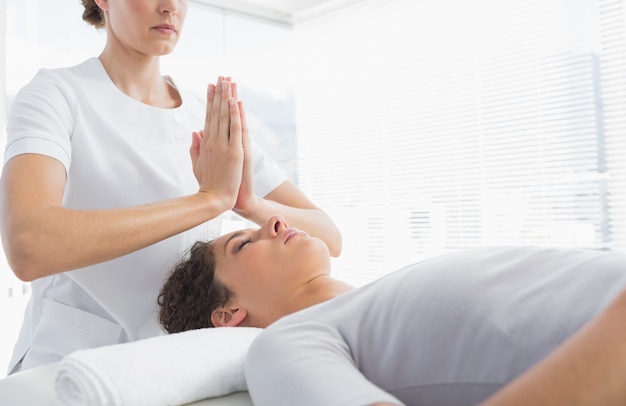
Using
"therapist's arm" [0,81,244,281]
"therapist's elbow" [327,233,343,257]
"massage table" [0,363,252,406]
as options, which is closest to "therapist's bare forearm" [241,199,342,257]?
"therapist's elbow" [327,233,343,257]

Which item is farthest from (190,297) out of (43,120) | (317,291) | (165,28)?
(165,28)

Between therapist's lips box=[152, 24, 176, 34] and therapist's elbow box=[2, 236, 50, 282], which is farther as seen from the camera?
therapist's lips box=[152, 24, 176, 34]

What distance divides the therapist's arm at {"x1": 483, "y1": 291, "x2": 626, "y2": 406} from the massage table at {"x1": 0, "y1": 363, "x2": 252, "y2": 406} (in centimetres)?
65

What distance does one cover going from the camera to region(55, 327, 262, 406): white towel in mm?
1034

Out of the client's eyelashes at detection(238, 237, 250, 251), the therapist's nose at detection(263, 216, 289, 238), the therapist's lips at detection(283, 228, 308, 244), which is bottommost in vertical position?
the client's eyelashes at detection(238, 237, 250, 251)

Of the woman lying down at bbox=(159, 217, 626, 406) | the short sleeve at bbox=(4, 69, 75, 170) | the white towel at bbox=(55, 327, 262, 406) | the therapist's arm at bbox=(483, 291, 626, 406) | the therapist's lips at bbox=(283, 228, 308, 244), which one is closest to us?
the therapist's arm at bbox=(483, 291, 626, 406)

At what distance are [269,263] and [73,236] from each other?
1.56 feet

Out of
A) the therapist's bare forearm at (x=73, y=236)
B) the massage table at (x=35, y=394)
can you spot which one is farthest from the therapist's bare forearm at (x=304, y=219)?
the massage table at (x=35, y=394)

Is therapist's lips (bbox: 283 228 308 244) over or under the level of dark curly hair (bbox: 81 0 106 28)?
under

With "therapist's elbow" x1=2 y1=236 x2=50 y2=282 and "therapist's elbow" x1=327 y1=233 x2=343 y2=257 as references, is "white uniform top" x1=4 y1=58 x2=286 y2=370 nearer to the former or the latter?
"therapist's elbow" x1=2 y1=236 x2=50 y2=282

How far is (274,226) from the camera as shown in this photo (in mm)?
1667

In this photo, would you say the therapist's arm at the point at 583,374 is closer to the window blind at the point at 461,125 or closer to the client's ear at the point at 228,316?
the client's ear at the point at 228,316

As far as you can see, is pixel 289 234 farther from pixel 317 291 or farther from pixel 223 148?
pixel 223 148

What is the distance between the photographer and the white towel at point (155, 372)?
1.03m
